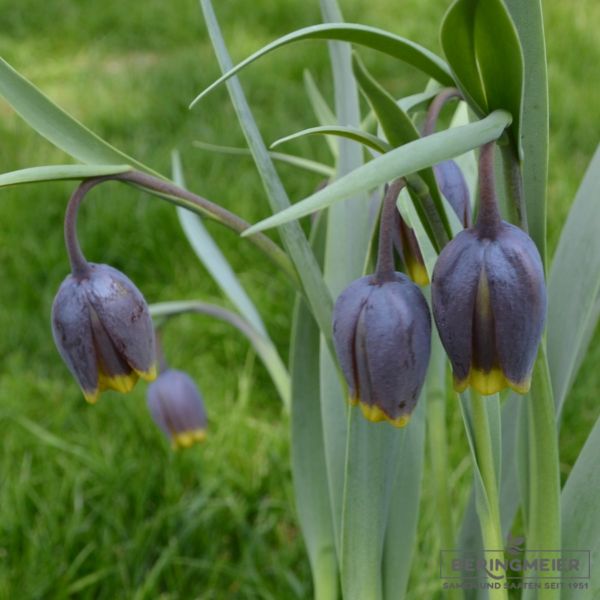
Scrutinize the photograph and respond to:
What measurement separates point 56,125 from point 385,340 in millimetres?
316

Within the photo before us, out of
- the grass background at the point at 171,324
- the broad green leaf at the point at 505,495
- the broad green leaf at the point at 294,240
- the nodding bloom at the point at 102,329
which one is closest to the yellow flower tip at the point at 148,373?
the nodding bloom at the point at 102,329

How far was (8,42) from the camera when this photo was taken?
3244mm

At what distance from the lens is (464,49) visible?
63 centimetres

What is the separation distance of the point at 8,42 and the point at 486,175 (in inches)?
116

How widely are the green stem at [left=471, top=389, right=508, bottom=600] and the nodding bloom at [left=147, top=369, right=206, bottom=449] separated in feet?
1.59

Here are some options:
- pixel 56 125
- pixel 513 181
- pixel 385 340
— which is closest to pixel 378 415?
pixel 385 340

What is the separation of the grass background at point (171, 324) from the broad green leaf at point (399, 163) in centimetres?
79

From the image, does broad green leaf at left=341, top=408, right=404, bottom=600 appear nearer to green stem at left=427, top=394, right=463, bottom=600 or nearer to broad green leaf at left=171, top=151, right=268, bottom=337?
green stem at left=427, top=394, right=463, bottom=600

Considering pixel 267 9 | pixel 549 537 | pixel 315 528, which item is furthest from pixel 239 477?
pixel 267 9

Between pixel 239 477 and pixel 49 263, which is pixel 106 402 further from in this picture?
pixel 49 263

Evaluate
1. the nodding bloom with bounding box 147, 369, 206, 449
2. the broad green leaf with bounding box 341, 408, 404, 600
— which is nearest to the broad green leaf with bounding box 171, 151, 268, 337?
the nodding bloom with bounding box 147, 369, 206, 449

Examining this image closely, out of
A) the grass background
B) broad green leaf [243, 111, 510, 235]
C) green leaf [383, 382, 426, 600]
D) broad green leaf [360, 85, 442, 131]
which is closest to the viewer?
broad green leaf [243, 111, 510, 235]

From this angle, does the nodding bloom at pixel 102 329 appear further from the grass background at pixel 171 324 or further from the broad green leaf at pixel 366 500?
the grass background at pixel 171 324

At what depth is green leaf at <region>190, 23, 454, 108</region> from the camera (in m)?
0.64
